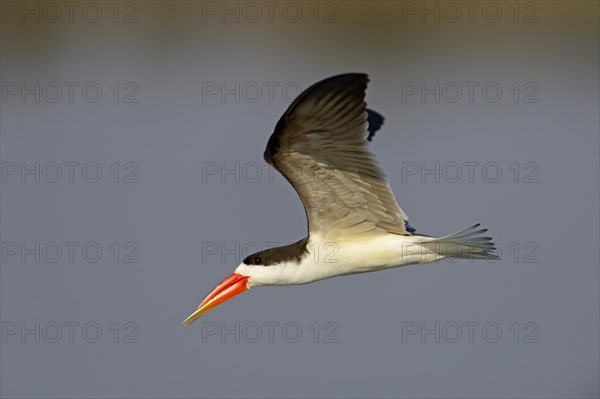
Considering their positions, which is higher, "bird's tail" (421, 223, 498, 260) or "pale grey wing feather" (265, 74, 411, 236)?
"pale grey wing feather" (265, 74, 411, 236)

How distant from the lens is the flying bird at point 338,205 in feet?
12.8

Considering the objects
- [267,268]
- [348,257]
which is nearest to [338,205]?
[348,257]

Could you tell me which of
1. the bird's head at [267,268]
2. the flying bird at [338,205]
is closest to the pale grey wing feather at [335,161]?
the flying bird at [338,205]

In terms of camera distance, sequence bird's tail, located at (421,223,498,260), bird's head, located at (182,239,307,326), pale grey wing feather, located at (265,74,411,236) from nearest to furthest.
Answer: pale grey wing feather, located at (265,74,411,236) < bird's tail, located at (421,223,498,260) < bird's head, located at (182,239,307,326)

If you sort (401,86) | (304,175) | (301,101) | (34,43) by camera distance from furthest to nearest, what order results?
(34,43)
(401,86)
(304,175)
(301,101)

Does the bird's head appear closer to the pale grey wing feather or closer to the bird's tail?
the pale grey wing feather

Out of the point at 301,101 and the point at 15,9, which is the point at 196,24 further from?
the point at 301,101

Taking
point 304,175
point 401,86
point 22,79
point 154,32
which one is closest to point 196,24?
point 154,32

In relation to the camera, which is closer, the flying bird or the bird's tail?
the flying bird

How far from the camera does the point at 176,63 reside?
10.1 m

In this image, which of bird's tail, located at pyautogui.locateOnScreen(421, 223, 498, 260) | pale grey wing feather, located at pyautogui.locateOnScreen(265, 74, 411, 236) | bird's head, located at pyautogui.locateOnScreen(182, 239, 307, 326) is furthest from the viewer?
bird's head, located at pyautogui.locateOnScreen(182, 239, 307, 326)

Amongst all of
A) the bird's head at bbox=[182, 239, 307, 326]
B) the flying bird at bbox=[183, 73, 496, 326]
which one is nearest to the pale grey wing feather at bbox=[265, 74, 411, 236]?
the flying bird at bbox=[183, 73, 496, 326]

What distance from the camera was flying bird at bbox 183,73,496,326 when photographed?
153 inches

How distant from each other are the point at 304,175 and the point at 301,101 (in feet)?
1.16
